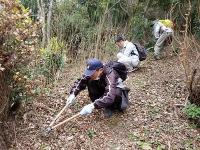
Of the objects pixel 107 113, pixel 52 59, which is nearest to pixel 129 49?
pixel 52 59

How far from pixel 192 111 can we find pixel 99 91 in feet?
5.62

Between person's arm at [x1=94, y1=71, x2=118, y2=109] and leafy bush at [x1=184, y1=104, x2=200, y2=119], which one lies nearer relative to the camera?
person's arm at [x1=94, y1=71, x2=118, y2=109]

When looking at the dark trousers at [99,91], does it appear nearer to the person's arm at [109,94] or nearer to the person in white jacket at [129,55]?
the person's arm at [109,94]

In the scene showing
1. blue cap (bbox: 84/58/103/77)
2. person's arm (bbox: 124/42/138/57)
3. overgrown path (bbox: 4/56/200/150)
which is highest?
blue cap (bbox: 84/58/103/77)

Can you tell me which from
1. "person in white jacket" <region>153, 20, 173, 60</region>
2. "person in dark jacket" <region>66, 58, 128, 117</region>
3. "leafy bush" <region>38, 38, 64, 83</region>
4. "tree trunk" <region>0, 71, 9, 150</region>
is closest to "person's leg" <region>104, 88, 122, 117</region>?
"person in dark jacket" <region>66, 58, 128, 117</region>

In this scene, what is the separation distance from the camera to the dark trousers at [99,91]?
20.4 feet

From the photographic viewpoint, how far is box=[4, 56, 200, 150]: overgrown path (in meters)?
5.72

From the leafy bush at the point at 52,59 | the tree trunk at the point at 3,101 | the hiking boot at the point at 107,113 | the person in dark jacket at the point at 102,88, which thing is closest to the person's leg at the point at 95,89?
the person in dark jacket at the point at 102,88

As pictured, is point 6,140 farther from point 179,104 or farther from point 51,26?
point 51,26

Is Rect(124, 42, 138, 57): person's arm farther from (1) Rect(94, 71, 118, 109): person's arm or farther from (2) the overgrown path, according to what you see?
(1) Rect(94, 71, 118, 109): person's arm

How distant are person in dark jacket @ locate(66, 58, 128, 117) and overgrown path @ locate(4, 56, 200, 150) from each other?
27 centimetres

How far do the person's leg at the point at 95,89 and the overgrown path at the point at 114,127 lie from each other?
311 mm

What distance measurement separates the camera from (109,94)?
19.4 ft

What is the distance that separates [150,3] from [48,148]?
9.86m
